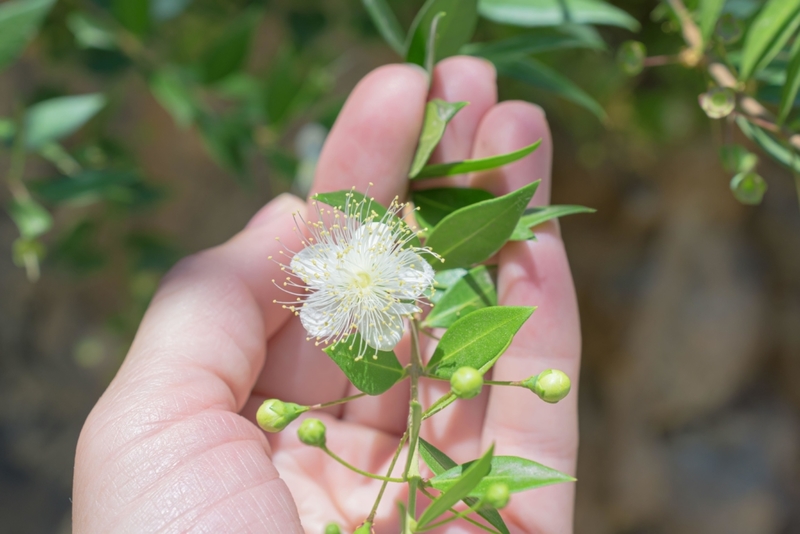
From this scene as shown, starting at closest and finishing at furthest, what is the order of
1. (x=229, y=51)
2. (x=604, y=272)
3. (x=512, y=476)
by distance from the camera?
1. (x=512, y=476)
2. (x=229, y=51)
3. (x=604, y=272)

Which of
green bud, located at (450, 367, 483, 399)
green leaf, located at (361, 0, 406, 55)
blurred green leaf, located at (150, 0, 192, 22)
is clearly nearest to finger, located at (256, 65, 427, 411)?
green leaf, located at (361, 0, 406, 55)

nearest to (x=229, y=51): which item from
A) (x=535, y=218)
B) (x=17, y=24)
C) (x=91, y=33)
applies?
(x=91, y=33)

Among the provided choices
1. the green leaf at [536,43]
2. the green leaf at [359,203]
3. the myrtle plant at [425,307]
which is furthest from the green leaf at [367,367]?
the green leaf at [536,43]

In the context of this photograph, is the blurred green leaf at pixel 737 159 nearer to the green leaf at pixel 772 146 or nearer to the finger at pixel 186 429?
the green leaf at pixel 772 146

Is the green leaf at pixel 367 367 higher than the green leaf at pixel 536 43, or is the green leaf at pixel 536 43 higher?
the green leaf at pixel 536 43

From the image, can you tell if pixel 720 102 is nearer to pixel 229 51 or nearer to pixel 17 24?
pixel 229 51

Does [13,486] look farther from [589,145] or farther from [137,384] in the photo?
[589,145]
